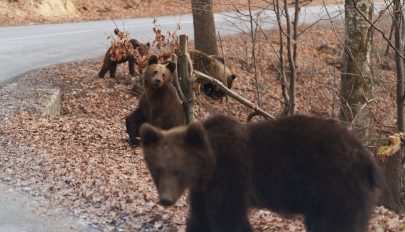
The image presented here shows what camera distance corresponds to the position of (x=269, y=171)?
5.11 m

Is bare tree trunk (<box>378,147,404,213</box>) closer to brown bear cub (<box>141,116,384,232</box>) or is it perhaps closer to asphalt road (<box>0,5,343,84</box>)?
brown bear cub (<box>141,116,384,232</box>)

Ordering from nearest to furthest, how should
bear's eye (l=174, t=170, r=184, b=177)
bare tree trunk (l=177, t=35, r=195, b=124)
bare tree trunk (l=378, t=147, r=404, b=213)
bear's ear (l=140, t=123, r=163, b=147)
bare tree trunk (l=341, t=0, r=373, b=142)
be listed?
1. bear's eye (l=174, t=170, r=184, b=177)
2. bear's ear (l=140, t=123, r=163, b=147)
3. bare tree trunk (l=378, t=147, r=404, b=213)
4. bare tree trunk (l=177, t=35, r=195, b=124)
5. bare tree trunk (l=341, t=0, r=373, b=142)

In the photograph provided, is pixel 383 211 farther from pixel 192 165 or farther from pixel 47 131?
pixel 47 131

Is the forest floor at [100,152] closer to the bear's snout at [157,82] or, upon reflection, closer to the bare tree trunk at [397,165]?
the bare tree trunk at [397,165]

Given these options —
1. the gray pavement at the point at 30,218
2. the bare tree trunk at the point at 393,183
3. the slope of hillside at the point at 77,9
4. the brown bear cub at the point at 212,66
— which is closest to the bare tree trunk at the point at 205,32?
the brown bear cub at the point at 212,66

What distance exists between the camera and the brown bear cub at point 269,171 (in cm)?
→ 482

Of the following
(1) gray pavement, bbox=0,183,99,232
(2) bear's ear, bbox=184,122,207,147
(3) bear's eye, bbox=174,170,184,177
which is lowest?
(1) gray pavement, bbox=0,183,99,232

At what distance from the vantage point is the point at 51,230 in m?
6.23

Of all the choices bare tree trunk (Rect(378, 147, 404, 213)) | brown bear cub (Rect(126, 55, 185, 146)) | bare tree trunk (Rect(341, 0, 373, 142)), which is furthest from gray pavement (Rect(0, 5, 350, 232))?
bare tree trunk (Rect(378, 147, 404, 213))

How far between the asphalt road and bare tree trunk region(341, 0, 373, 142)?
181 inches

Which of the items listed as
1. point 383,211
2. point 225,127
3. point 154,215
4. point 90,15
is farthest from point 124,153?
point 90,15

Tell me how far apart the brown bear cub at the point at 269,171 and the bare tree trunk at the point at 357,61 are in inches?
179

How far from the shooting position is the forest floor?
22.2 feet

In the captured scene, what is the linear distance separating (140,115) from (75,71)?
7.47 m
